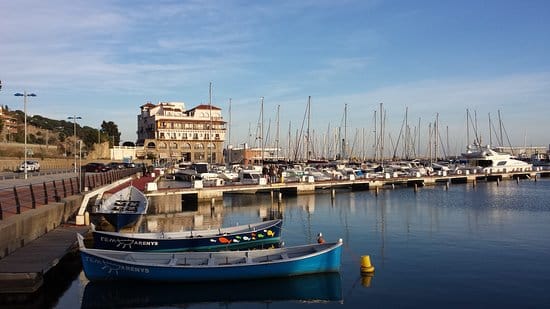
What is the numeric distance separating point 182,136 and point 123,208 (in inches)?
3679

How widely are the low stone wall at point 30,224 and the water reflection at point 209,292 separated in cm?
326

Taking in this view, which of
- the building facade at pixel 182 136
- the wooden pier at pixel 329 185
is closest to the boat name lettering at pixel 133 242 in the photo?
the wooden pier at pixel 329 185

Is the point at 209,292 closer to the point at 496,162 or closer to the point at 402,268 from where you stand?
the point at 402,268

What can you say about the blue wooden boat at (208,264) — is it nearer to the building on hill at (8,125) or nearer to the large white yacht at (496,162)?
the large white yacht at (496,162)

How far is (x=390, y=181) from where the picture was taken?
225ft

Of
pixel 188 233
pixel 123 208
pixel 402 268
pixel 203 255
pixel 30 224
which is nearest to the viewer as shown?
pixel 203 255

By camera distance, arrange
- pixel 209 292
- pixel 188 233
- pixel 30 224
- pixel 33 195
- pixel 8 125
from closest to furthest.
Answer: pixel 209 292 → pixel 30 224 → pixel 33 195 → pixel 188 233 → pixel 8 125

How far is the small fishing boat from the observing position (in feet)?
99.7

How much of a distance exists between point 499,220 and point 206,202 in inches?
1065

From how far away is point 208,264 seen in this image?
19094 millimetres

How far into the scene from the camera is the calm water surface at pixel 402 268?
1747 cm

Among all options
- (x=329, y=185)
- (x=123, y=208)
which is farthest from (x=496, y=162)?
(x=123, y=208)

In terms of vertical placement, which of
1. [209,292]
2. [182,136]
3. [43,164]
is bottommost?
[209,292]

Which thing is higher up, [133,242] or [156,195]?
[156,195]
